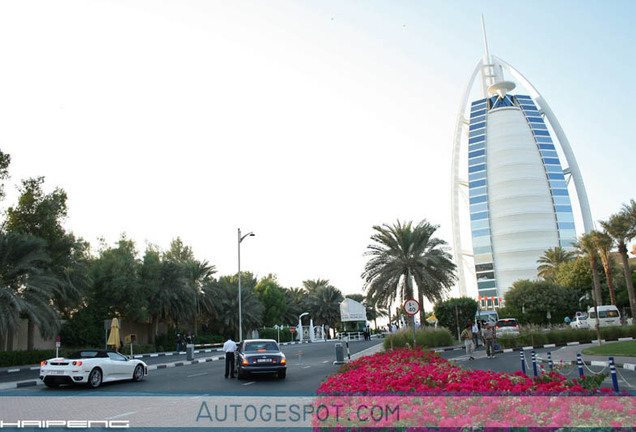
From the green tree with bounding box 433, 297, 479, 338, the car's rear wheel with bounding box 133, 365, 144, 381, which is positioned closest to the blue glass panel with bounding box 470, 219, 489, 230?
the green tree with bounding box 433, 297, 479, 338

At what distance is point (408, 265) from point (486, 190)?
286 feet

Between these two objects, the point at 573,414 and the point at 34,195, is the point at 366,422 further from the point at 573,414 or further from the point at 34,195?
the point at 34,195

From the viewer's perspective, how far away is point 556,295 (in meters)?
56.5

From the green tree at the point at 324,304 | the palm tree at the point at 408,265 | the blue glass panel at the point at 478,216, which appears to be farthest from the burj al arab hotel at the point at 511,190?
the palm tree at the point at 408,265

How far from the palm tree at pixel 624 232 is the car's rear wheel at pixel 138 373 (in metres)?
37.9

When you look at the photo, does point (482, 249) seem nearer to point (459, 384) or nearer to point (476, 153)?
point (476, 153)

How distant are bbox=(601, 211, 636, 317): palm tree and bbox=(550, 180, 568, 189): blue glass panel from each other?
7452cm

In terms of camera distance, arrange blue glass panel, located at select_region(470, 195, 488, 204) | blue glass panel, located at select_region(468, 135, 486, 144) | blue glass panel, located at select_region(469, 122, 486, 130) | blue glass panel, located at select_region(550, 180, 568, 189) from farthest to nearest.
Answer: blue glass panel, located at select_region(469, 122, 486, 130)
blue glass panel, located at select_region(468, 135, 486, 144)
blue glass panel, located at select_region(470, 195, 488, 204)
blue glass panel, located at select_region(550, 180, 568, 189)

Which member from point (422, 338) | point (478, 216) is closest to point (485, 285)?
point (478, 216)

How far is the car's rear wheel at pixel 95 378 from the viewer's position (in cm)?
1638

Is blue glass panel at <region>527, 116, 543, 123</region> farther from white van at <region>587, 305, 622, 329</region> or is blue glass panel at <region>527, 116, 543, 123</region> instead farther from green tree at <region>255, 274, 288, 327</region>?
white van at <region>587, 305, 622, 329</region>

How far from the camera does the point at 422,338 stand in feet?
98.0

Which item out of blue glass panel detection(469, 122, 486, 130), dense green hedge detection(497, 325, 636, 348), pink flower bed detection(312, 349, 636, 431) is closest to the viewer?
pink flower bed detection(312, 349, 636, 431)

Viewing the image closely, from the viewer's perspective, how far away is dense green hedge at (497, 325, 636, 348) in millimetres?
30156
